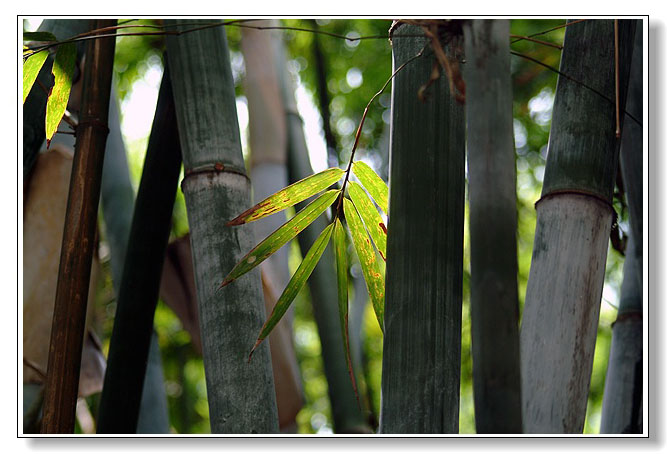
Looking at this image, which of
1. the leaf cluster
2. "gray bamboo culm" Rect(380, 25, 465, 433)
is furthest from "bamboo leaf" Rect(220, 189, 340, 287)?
"gray bamboo culm" Rect(380, 25, 465, 433)

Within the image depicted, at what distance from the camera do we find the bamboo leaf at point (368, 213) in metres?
0.87

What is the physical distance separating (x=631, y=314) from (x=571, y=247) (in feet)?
1.09

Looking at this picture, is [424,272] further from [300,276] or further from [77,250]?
[77,250]

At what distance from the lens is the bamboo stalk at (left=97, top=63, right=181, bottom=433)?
3.03ft

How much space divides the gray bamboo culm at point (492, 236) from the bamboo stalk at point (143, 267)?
0.43 m

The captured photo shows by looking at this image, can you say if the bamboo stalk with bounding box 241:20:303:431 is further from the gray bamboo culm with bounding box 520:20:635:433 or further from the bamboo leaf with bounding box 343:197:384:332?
the gray bamboo culm with bounding box 520:20:635:433

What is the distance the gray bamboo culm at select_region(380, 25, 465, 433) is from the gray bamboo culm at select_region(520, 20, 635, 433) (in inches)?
3.6

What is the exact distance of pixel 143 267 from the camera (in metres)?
0.93

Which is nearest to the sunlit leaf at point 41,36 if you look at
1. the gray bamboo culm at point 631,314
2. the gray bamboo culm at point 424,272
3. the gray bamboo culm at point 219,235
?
the gray bamboo culm at point 219,235

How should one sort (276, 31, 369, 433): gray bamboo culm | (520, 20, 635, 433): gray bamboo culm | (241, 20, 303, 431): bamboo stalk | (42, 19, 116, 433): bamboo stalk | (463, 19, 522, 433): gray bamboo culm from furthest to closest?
1. (241, 20, 303, 431): bamboo stalk
2. (276, 31, 369, 433): gray bamboo culm
3. (42, 19, 116, 433): bamboo stalk
4. (520, 20, 635, 433): gray bamboo culm
5. (463, 19, 522, 433): gray bamboo culm

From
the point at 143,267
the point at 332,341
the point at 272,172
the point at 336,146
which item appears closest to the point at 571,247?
the point at 143,267

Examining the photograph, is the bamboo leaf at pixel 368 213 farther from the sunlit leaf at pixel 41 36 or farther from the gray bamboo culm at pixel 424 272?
the sunlit leaf at pixel 41 36
